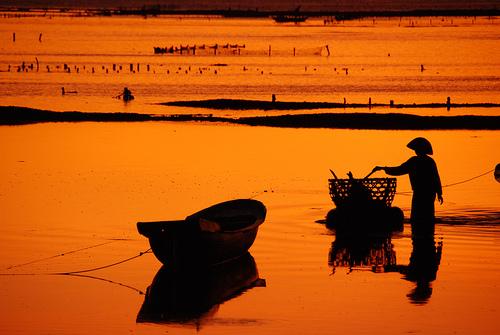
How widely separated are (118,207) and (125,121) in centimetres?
2646

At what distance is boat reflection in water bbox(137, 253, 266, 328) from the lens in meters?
16.2

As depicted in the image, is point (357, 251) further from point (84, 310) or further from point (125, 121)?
point (125, 121)

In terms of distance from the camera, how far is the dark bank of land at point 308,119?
4969 cm

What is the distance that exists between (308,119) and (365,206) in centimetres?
3016

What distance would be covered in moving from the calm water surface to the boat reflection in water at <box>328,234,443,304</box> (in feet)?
0.27

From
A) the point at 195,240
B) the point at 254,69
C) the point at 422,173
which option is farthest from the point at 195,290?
the point at 254,69

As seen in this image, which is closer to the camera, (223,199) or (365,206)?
(365,206)

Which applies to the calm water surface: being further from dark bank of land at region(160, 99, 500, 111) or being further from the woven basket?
dark bank of land at region(160, 99, 500, 111)

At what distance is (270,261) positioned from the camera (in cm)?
1992

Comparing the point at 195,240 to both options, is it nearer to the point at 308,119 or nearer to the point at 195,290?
the point at 195,290

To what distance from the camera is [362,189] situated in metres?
22.0

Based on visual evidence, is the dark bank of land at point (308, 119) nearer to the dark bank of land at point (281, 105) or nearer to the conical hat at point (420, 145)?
the dark bank of land at point (281, 105)

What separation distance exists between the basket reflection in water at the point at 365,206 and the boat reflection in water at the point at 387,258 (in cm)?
28

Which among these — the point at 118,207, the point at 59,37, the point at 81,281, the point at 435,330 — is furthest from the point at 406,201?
the point at 59,37
